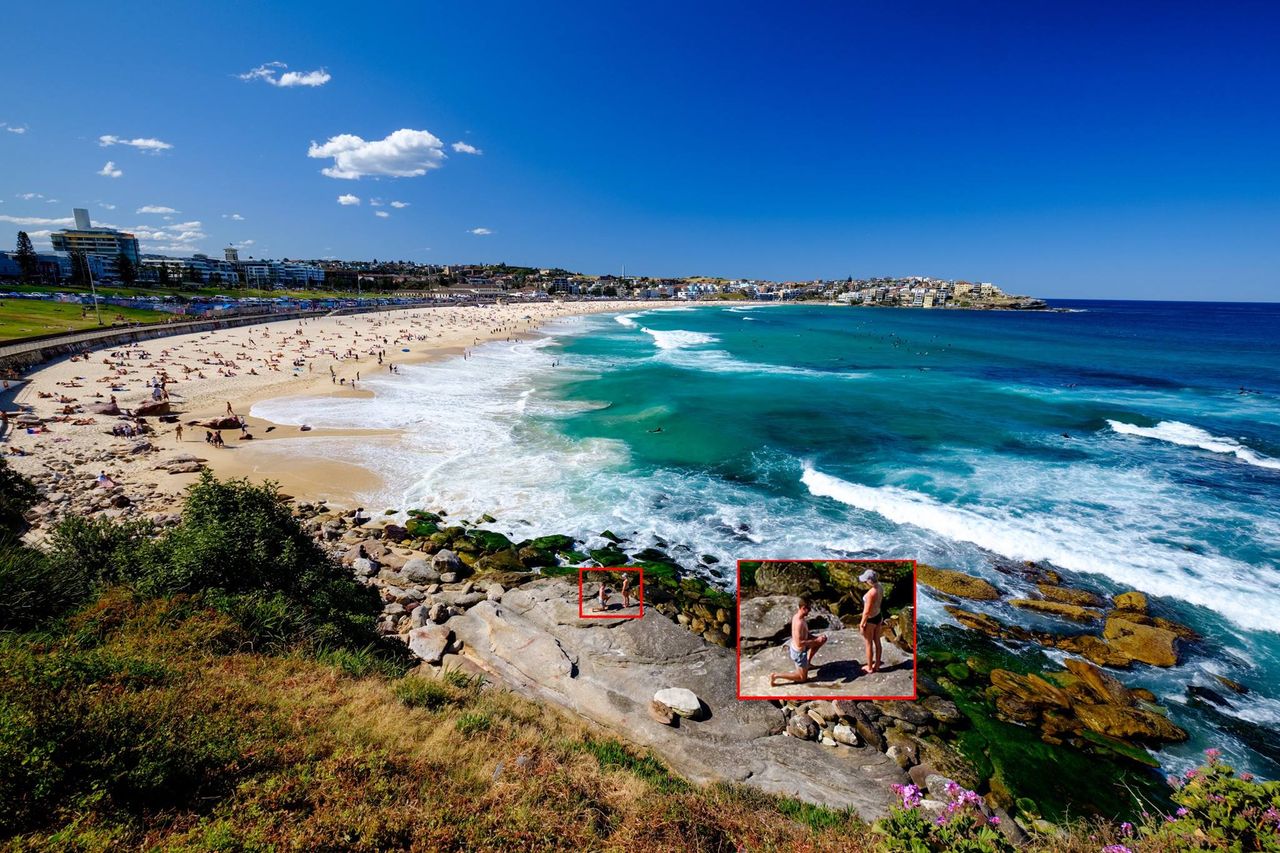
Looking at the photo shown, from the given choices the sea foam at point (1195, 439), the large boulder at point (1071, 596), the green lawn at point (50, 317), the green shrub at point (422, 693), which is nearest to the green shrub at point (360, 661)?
the green shrub at point (422, 693)

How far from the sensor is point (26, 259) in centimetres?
9394

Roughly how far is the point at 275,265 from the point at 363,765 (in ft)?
705

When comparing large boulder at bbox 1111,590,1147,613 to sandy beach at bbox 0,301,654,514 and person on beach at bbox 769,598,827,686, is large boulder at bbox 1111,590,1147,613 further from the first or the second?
sandy beach at bbox 0,301,654,514

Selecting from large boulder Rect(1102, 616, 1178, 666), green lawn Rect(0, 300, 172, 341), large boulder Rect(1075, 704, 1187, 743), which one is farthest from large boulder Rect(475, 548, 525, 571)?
green lawn Rect(0, 300, 172, 341)

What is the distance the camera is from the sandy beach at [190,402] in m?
19.4

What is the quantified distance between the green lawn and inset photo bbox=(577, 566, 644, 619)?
51.0 meters

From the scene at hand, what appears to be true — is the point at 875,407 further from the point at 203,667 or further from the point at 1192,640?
the point at 203,667

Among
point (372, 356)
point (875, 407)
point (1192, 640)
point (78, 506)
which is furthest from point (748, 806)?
point (372, 356)

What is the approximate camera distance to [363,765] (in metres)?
5.87

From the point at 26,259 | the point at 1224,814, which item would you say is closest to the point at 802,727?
the point at 1224,814

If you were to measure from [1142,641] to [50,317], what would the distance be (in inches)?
3338

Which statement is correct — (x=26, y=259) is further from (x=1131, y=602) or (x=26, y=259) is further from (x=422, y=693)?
(x=1131, y=602)

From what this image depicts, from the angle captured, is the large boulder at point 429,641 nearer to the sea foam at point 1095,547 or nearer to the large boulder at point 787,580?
the large boulder at point 787,580

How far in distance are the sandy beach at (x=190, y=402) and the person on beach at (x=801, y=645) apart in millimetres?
16910
